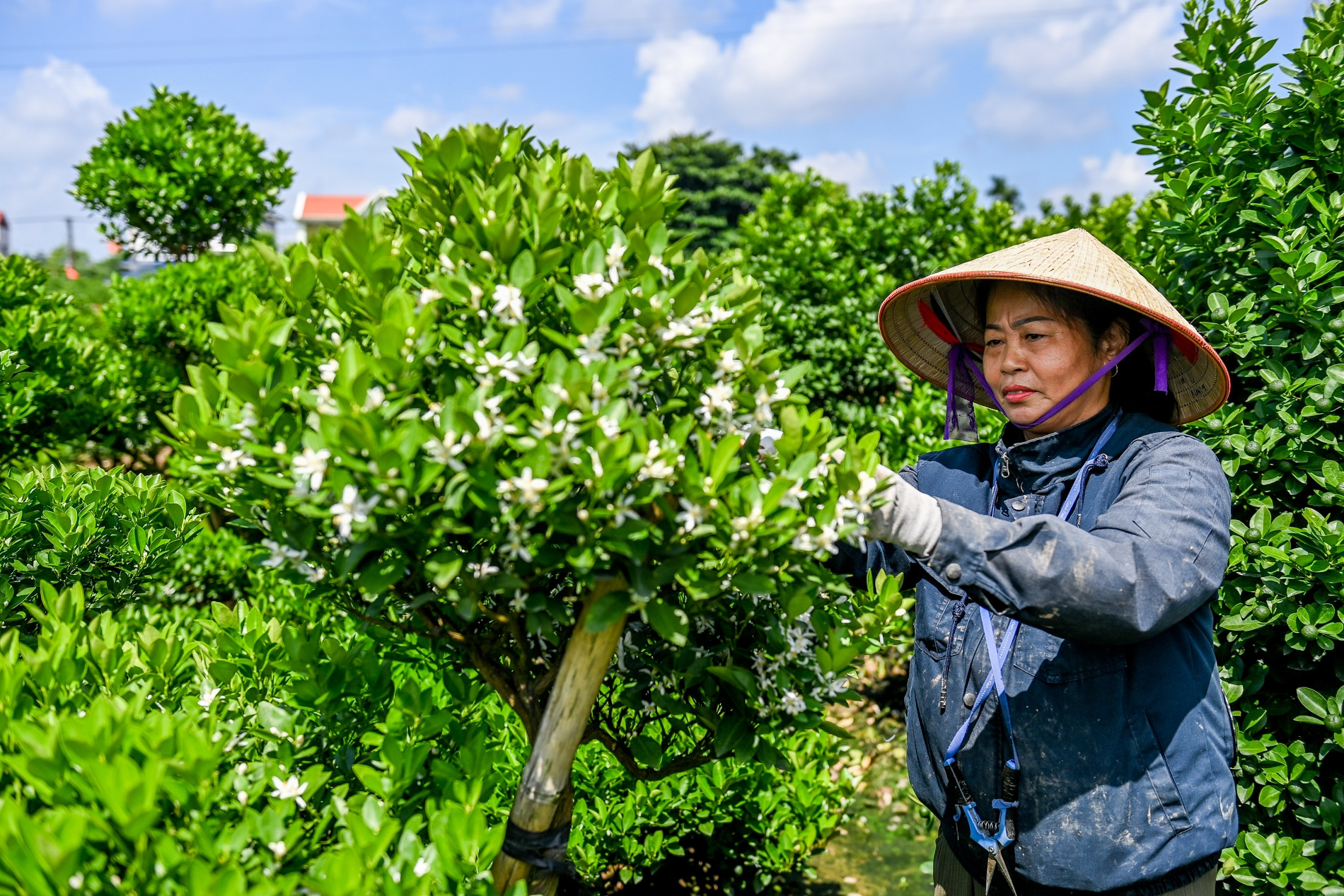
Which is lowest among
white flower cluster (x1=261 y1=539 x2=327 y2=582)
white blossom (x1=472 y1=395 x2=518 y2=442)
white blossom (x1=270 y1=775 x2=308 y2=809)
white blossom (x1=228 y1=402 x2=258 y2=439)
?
white blossom (x1=270 y1=775 x2=308 y2=809)

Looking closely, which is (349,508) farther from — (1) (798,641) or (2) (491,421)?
(1) (798,641)

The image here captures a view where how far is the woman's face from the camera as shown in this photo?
218 centimetres

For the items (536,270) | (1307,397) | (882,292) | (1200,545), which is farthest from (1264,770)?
(882,292)

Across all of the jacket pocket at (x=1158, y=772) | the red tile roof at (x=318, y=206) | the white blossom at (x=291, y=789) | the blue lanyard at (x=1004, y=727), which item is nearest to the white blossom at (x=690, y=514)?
the white blossom at (x=291, y=789)

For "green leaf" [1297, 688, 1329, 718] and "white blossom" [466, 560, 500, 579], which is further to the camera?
"green leaf" [1297, 688, 1329, 718]

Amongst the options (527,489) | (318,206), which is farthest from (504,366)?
(318,206)

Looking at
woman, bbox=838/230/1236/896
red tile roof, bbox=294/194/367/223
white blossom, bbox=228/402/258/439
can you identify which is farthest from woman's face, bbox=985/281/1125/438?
red tile roof, bbox=294/194/367/223

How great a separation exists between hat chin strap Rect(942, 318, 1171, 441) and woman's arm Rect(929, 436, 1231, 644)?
0.48m

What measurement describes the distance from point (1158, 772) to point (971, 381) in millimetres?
1227

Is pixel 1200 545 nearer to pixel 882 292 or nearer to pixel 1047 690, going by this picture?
pixel 1047 690

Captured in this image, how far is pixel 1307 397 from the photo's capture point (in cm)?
258

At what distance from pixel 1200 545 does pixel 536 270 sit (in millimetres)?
1361

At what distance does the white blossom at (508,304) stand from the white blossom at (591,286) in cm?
9

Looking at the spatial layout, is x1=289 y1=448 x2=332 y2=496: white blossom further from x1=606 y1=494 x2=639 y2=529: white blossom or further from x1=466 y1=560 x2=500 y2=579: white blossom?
x1=606 y1=494 x2=639 y2=529: white blossom
